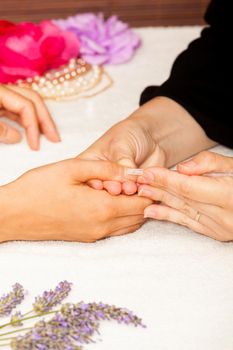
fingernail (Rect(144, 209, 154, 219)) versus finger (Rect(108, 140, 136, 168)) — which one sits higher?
finger (Rect(108, 140, 136, 168))

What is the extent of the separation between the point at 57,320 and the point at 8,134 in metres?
0.56

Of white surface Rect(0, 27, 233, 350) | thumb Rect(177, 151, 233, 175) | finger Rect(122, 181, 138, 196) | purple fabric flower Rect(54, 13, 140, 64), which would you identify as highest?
purple fabric flower Rect(54, 13, 140, 64)

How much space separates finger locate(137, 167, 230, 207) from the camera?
871mm

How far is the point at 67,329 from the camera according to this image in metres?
0.69

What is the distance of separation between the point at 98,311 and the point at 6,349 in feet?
0.45

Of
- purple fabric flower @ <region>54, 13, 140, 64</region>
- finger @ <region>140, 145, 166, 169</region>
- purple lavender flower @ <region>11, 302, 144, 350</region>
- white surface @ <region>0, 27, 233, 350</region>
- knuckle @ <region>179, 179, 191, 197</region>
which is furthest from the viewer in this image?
purple fabric flower @ <region>54, 13, 140, 64</region>

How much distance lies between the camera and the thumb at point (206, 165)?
894 millimetres

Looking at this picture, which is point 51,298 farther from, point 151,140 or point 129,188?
point 151,140

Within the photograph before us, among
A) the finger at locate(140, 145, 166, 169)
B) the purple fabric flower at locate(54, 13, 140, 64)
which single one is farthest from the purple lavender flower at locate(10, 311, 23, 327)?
the purple fabric flower at locate(54, 13, 140, 64)

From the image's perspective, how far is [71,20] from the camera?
60.5 inches

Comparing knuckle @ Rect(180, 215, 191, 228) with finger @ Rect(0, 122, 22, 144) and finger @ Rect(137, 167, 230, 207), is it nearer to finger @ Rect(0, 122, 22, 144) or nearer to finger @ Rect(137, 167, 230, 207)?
finger @ Rect(137, 167, 230, 207)

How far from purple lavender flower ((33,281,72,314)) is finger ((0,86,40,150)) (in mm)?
421

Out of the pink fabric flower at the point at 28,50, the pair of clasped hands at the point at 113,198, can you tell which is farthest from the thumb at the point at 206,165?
the pink fabric flower at the point at 28,50

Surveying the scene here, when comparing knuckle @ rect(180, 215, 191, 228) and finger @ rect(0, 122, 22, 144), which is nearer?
knuckle @ rect(180, 215, 191, 228)
